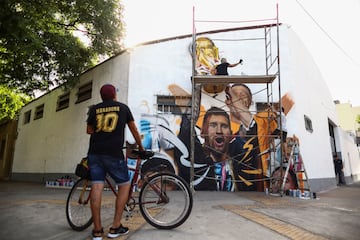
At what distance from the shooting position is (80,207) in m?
3.11

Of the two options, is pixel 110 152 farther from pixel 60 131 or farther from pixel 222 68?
pixel 60 131

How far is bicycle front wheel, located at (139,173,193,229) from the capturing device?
291 cm

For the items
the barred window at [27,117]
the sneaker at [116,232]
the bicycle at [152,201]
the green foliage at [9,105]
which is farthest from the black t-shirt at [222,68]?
the green foliage at [9,105]

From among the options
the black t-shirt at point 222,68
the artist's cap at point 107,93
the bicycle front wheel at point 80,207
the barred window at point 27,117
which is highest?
the black t-shirt at point 222,68

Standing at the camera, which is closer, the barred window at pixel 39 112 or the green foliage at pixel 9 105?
the barred window at pixel 39 112

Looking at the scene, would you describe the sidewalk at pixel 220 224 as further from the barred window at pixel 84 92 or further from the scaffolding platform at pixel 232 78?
the barred window at pixel 84 92

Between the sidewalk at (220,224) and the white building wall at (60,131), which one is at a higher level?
the white building wall at (60,131)

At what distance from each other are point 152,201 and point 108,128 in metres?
1.14

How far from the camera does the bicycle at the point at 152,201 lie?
2.93 m

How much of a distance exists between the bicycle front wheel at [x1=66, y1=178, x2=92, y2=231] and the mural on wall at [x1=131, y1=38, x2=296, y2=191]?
4262mm

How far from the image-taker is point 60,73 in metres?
9.56

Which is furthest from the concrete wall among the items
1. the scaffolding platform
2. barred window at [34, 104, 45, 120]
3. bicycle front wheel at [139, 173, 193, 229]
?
bicycle front wheel at [139, 173, 193, 229]

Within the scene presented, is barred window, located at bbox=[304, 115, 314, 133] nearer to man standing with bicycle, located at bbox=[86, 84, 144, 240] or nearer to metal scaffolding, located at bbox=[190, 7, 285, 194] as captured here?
metal scaffolding, located at bbox=[190, 7, 285, 194]

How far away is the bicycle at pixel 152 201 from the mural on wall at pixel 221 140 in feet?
14.0
